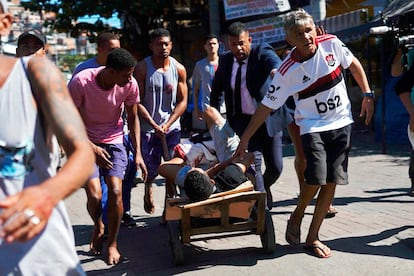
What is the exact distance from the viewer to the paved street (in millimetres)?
4332

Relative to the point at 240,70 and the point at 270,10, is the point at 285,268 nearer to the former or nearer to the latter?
the point at 240,70

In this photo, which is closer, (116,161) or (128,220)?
(116,161)

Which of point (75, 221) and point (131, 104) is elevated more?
point (131, 104)

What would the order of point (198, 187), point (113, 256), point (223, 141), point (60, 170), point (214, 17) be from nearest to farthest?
point (60, 170) < point (198, 187) < point (113, 256) < point (223, 141) < point (214, 17)

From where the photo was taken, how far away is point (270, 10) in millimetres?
15719

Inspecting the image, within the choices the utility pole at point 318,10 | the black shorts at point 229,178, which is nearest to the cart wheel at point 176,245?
the black shorts at point 229,178

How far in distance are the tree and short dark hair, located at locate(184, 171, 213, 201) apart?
16.4 metres

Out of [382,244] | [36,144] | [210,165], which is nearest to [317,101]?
[210,165]

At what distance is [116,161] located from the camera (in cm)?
491

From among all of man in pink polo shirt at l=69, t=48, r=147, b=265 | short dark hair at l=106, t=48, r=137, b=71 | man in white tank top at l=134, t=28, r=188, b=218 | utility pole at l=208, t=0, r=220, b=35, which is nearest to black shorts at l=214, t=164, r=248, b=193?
man in pink polo shirt at l=69, t=48, r=147, b=265

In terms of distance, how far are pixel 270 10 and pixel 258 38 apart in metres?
0.87

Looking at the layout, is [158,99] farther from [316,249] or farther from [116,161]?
[316,249]

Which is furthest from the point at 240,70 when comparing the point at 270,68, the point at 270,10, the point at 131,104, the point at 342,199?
the point at 270,10

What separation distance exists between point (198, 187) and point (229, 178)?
0.37 m
